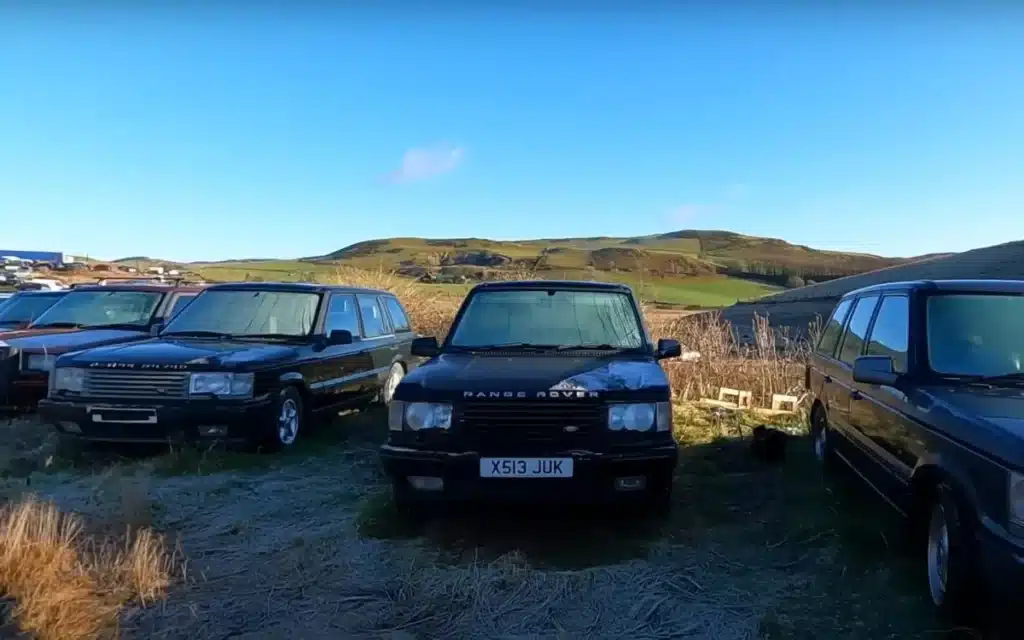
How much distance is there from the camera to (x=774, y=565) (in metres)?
4.30

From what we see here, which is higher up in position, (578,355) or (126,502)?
(578,355)

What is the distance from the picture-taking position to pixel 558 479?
442 centimetres

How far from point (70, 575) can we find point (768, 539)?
389 centimetres

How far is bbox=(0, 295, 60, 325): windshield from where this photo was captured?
11125 mm

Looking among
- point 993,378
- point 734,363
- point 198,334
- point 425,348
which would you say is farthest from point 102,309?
point 993,378

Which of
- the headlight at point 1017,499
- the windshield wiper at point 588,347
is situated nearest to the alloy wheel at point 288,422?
the windshield wiper at point 588,347

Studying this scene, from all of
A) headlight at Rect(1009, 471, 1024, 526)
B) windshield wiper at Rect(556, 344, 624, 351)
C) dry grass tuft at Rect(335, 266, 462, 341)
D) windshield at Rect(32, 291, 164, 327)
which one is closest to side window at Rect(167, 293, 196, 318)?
windshield at Rect(32, 291, 164, 327)

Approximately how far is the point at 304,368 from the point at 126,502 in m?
2.28

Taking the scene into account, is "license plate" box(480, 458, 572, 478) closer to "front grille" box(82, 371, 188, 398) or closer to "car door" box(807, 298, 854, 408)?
"car door" box(807, 298, 854, 408)

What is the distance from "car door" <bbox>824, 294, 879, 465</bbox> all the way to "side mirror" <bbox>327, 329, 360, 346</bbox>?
450 centimetres

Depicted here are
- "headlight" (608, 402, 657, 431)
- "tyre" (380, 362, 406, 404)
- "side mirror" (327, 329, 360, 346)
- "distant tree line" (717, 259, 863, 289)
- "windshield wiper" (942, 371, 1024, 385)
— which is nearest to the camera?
"windshield wiper" (942, 371, 1024, 385)

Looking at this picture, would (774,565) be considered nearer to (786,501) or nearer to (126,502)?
(786,501)

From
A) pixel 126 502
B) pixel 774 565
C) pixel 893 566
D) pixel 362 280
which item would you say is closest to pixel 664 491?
pixel 774 565

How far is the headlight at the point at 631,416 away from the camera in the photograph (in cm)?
452
